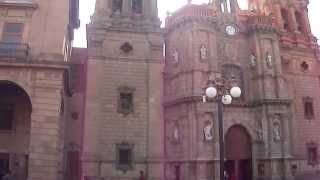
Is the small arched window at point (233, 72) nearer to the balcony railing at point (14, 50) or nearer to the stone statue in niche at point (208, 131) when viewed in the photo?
the stone statue in niche at point (208, 131)

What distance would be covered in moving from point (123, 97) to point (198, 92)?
8.76 meters

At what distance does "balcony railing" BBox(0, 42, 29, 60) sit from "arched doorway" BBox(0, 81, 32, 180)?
2.23 meters

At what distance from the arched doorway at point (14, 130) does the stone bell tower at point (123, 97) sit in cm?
504

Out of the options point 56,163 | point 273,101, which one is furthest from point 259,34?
point 56,163

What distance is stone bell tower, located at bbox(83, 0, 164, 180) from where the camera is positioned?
29938mm

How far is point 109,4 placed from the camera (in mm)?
34250

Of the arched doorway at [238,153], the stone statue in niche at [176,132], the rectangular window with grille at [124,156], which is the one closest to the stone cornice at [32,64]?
the rectangular window with grille at [124,156]

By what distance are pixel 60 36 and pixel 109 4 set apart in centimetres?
972

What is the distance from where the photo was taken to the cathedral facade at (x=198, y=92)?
3045cm

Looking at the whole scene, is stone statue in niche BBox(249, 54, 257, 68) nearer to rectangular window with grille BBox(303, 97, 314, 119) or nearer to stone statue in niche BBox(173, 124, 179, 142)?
rectangular window with grille BBox(303, 97, 314, 119)

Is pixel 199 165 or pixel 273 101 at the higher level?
pixel 273 101

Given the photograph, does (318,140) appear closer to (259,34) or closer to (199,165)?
(259,34)

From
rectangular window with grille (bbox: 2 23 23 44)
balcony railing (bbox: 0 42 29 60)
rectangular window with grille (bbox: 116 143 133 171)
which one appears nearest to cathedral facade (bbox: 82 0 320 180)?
rectangular window with grille (bbox: 116 143 133 171)

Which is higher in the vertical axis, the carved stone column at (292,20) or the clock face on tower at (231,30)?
the carved stone column at (292,20)
